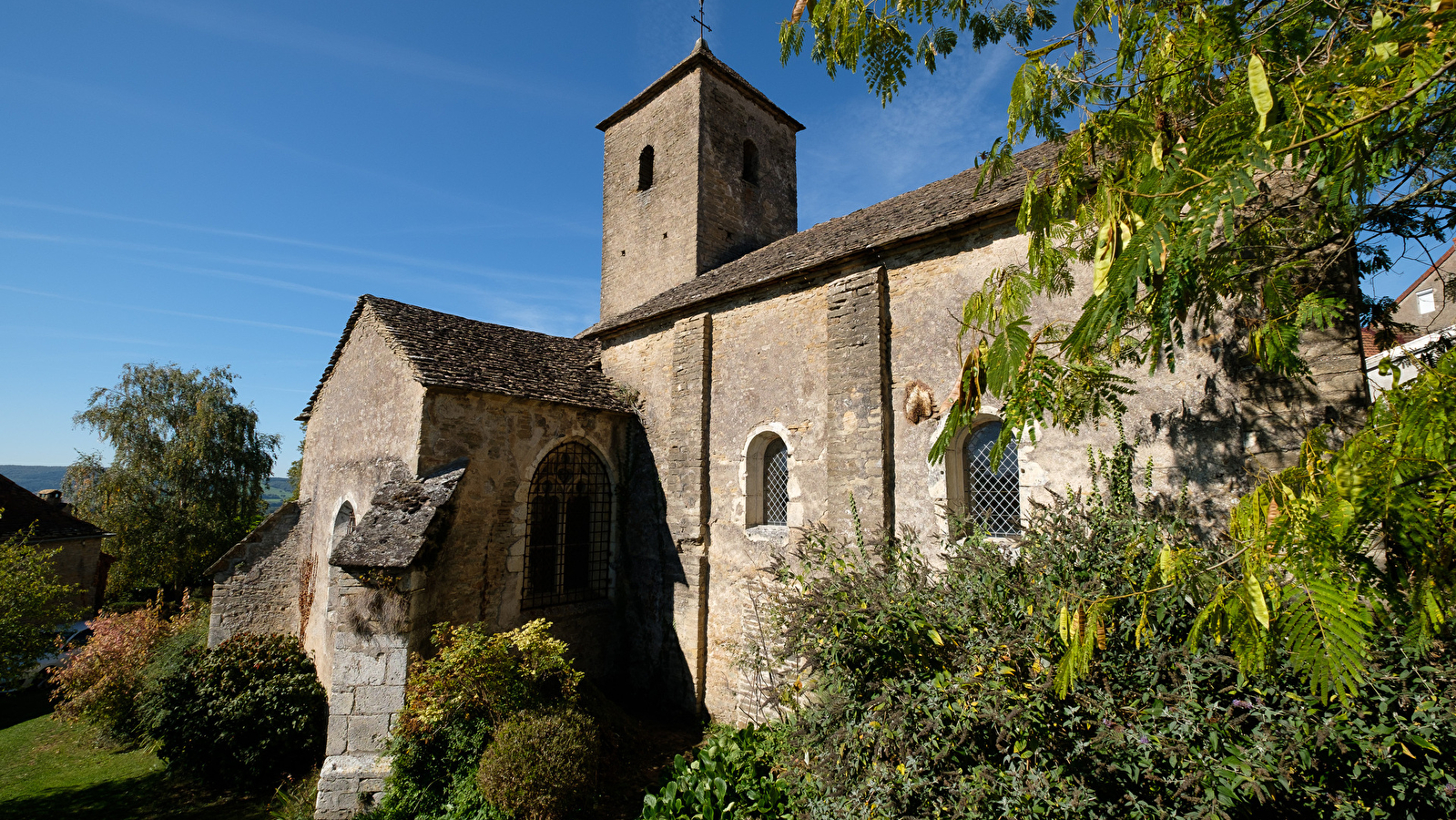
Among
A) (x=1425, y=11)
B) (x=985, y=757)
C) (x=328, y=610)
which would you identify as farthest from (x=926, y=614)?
(x=328, y=610)

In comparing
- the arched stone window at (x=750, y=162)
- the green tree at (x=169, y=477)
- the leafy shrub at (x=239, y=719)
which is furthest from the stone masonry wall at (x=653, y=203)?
the green tree at (x=169, y=477)

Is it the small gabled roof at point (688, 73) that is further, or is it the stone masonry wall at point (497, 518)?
the small gabled roof at point (688, 73)

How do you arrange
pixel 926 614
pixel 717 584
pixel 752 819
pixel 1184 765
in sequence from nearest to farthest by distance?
1. pixel 1184 765
2. pixel 926 614
3. pixel 752 819
4. pixel 717 584

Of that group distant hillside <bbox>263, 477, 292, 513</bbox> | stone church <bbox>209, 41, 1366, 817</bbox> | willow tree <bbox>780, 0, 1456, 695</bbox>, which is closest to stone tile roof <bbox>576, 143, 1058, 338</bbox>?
stone church <bbox>209, 41, 1366, 817</bbox>

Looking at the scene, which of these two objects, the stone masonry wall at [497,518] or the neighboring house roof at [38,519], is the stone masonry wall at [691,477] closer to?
the stone masonry wall at [497,518]

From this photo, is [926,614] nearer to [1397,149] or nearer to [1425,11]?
[1397,149]

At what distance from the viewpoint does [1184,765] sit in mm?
3850

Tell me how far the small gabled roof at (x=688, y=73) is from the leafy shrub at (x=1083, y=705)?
504 inches

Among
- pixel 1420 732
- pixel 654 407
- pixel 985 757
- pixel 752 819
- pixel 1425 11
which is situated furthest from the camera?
pixel 654 407

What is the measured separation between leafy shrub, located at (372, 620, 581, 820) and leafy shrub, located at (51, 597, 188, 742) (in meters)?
6.70

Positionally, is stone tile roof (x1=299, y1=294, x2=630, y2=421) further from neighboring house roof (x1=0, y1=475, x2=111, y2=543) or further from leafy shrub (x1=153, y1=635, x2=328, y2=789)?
neighboring house roof (x1=0, y1=475, x2=111, y2=543)

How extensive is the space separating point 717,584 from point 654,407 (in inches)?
133

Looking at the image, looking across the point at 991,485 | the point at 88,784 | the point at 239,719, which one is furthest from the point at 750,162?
the point at 88,784

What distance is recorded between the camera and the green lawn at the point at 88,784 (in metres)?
8.34
